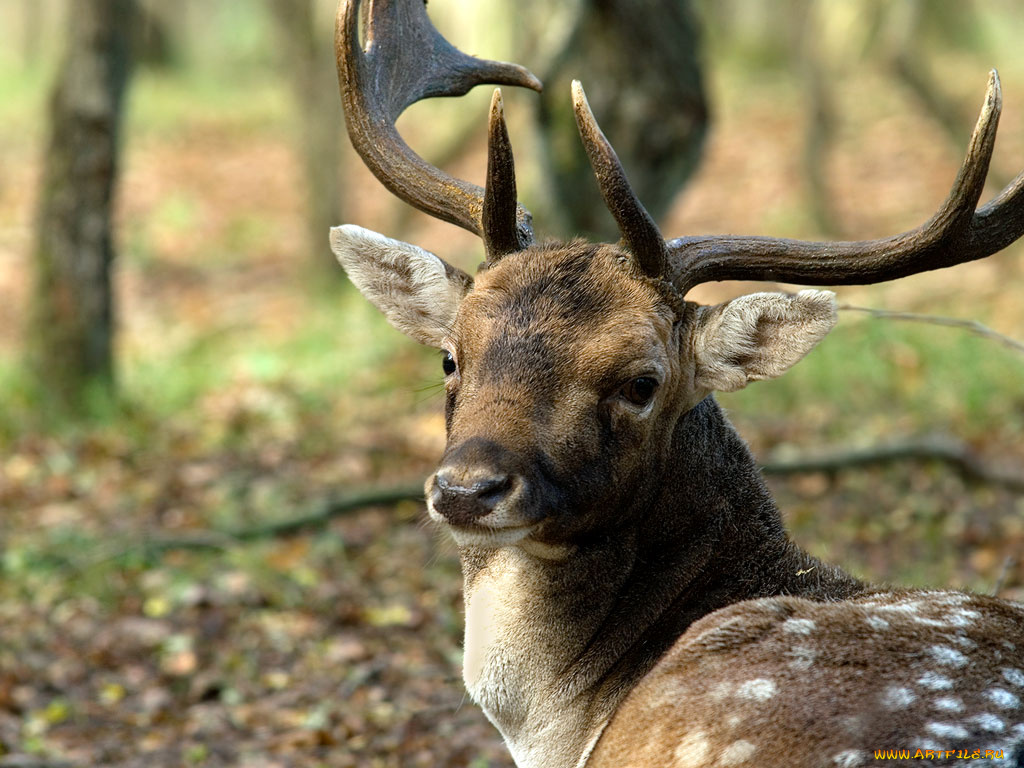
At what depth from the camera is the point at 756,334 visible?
446 centimetres

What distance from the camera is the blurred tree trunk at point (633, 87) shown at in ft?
30.3

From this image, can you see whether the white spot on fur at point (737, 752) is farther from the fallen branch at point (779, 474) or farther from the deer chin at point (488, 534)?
the fallen branch at point (779, 474)

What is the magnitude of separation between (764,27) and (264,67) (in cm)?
1229

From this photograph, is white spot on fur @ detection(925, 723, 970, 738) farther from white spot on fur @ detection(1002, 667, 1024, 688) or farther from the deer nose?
the deer nose

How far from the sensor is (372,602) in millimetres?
7883

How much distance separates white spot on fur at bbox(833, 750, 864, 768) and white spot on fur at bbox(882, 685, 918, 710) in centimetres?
18

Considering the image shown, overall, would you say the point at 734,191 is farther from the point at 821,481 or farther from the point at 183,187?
the point at 821,481

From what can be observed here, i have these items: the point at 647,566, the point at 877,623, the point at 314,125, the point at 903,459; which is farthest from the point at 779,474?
the point at 314,125

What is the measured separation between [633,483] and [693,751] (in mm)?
1018

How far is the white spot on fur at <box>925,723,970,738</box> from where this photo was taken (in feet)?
10.9

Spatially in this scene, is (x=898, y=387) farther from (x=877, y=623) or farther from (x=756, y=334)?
(x=877, y=623)

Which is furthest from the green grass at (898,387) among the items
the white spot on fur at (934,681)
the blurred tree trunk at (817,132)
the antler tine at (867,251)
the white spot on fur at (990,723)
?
the white spot on fur at (990,723)

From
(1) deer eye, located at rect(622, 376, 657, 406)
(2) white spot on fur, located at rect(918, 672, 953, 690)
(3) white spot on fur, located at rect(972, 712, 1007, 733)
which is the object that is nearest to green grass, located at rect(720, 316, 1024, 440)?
(1) deer eye, located at rect(622, 376, 657, 406)

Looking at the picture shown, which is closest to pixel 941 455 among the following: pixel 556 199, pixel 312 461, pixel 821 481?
pixel 821 481
